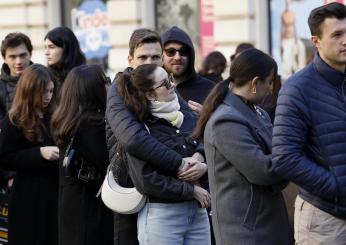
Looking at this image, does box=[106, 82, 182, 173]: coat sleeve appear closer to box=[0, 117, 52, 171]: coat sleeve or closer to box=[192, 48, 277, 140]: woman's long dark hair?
box=[192, 48, 277, 140]: woman's long dark hair

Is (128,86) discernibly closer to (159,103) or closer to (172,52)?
(159,103)

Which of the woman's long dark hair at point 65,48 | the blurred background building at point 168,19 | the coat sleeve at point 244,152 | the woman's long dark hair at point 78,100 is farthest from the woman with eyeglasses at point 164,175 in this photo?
the blurred background building at point 168,19

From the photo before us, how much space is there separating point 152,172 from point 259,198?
2.80 feet

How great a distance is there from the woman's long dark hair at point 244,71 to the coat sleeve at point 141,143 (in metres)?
0.55

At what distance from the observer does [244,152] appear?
4.27 m

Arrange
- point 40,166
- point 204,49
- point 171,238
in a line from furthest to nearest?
1. point 204,49
2. point 40,166
3. point 171,238

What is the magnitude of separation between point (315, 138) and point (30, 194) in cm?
275

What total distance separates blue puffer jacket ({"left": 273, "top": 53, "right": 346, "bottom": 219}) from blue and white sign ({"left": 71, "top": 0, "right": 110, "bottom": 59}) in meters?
11.7

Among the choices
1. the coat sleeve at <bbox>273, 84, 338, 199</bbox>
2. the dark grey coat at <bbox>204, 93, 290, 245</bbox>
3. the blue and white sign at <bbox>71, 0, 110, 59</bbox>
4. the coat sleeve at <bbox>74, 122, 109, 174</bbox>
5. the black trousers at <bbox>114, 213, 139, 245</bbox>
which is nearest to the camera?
the coat sleeve at <bbox>273, 84, 338, 199</bbox>

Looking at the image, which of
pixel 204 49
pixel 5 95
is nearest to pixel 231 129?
pixel 5 95

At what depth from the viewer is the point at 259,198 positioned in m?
4.32

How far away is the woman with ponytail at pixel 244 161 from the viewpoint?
4293 mm

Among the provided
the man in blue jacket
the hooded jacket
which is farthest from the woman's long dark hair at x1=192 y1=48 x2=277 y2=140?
the hooded jacket

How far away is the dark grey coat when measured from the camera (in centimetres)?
428
